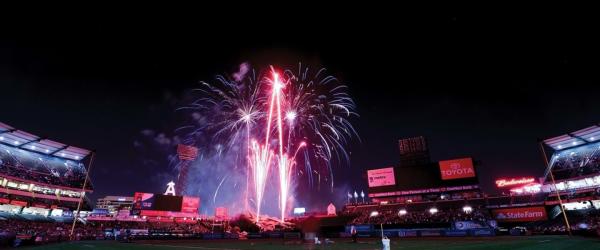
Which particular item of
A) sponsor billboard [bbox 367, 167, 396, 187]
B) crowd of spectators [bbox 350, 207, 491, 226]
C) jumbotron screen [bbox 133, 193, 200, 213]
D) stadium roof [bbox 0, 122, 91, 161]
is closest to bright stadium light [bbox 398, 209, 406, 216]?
crowd of spectators [bbox 350, 207, 491, 226]

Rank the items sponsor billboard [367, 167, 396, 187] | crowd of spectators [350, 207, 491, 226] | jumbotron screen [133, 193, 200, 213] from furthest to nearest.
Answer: jumbotron screen [133, 193, 200, 213], sponsor billboard [367, 167, 396, 187], crowd of spectators [350, 207, 491, 226]

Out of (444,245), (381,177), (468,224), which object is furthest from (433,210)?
(444,245)

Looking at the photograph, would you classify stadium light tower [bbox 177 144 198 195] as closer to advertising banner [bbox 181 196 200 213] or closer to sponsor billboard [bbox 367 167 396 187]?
advertising banner [bbox 181 196 200 213]

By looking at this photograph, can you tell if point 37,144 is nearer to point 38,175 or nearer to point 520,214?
point 38,175

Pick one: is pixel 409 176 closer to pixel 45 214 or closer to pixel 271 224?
pixel 271 224

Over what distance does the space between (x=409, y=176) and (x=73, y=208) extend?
74979mm

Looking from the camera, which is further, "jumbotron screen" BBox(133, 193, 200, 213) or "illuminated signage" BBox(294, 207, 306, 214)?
"illuminated signage" BBox(294, 207, 306, 214)

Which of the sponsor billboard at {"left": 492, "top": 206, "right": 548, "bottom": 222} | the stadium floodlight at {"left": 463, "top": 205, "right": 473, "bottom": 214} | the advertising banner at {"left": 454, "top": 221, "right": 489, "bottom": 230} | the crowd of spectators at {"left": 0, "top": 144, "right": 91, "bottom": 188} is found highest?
the crowd of spectators at {"left": 0, "top": 144, "right": 91, "bottom": 188}

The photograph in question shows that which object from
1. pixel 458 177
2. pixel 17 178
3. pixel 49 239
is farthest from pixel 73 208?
pixel 458 177

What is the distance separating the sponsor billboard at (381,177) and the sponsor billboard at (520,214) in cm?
2083

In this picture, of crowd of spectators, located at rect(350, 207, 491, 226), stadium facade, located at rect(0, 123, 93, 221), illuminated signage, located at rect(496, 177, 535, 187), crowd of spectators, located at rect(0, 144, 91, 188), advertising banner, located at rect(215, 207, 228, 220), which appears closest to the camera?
crowd of spectators, located at rect(350, 207, 491, 226)

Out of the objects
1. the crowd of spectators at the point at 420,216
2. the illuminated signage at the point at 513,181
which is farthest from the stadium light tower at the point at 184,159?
the illuminated signage at the point at 513,181

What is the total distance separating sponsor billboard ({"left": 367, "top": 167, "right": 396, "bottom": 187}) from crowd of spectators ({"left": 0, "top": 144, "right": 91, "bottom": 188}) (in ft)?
225

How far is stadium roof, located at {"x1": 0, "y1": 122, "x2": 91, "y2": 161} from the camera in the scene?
2259 inches
